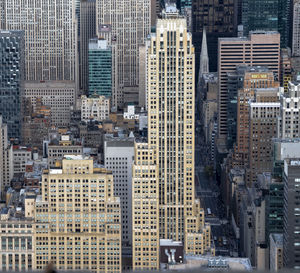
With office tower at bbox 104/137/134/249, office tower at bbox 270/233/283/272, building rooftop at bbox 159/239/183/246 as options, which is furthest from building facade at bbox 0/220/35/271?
office tower at bbox 270/233/283/272

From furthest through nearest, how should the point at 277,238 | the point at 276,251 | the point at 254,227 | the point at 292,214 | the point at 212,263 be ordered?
1. the point at 254,227
2. the point at 277,238
3. the point at 276,251
4. the point at 292,214
5. the point at 212,263

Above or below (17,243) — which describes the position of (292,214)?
above

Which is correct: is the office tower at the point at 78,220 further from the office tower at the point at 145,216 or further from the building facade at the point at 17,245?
the office tower at the point at 145,216

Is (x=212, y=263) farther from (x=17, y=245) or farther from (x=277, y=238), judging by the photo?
(x=17, y=245)

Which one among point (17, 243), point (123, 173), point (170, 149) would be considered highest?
point (170, 149)

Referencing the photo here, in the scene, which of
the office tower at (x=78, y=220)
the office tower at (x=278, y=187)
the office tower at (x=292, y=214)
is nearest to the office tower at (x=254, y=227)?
the office tower at (x=278, y=187)

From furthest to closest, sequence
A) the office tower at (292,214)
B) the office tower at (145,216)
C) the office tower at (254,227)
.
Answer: the office tower at (254,227) < the office tower at (145,216) < the office tower at (292,214)

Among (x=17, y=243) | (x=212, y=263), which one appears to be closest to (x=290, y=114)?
(x=212, y=263)
